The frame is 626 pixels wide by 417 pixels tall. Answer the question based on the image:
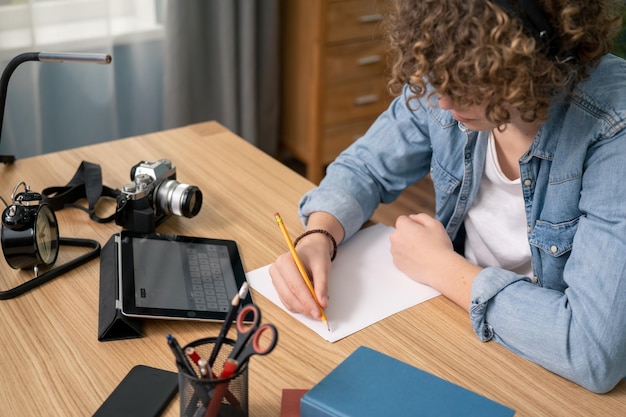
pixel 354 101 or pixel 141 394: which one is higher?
pixel 141 394

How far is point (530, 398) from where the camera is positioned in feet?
2.83

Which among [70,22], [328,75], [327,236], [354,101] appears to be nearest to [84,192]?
[327,236]

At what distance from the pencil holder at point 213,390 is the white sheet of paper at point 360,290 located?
0.67ft

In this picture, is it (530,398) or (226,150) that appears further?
(226,150)

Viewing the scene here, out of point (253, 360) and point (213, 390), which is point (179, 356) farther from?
point (253, 360)

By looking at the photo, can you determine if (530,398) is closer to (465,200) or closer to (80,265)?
(465,200)

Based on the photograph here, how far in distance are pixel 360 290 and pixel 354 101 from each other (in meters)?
2.02

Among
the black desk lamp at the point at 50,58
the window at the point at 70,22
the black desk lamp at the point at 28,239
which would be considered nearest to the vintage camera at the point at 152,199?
the black desk lamp at the point at 28,239

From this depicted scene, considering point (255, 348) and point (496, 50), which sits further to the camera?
point (496, 50)

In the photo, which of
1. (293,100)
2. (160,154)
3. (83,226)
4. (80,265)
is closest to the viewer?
(80,265)

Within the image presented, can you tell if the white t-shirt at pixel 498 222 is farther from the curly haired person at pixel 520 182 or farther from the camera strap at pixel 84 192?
the camera strap at pixel 84 192

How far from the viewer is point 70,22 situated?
98.5 inches

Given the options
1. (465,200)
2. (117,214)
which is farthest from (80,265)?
(465,200)

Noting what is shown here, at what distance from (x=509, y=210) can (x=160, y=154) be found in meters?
0.67
